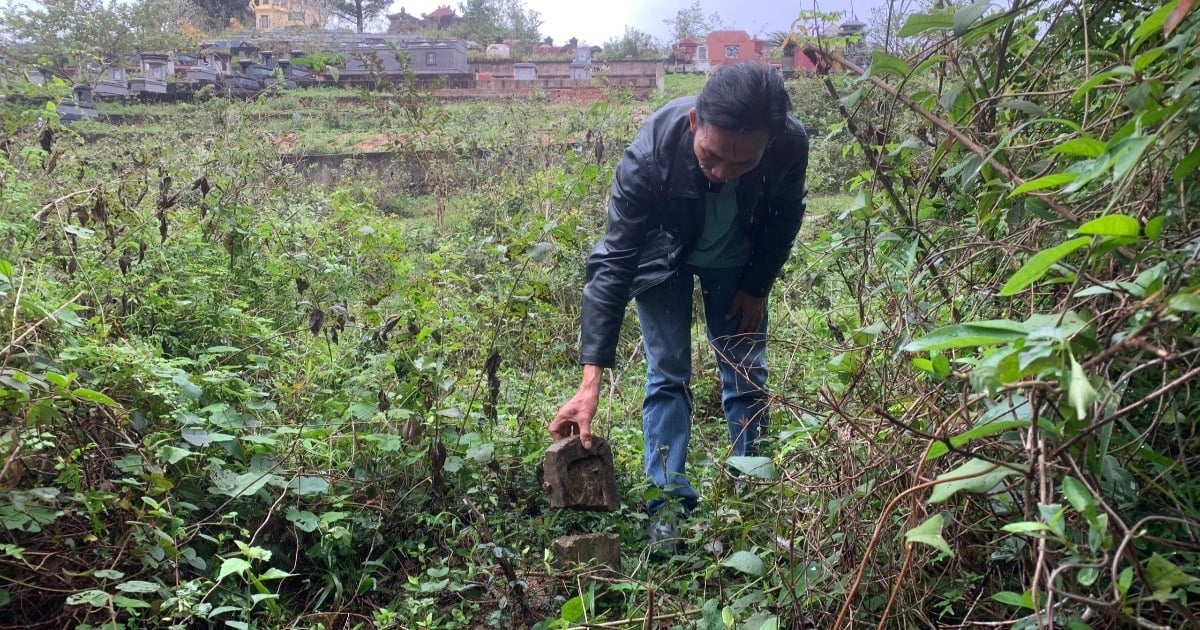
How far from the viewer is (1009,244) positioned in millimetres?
1577

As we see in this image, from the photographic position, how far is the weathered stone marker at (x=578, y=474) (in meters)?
2.34

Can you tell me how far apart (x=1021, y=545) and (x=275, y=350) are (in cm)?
264

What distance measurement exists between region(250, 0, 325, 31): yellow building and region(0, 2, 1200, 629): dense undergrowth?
88.0ft

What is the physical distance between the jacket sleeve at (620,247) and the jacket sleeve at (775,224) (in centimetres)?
43

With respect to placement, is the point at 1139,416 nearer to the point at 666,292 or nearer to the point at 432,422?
the point at 666,292

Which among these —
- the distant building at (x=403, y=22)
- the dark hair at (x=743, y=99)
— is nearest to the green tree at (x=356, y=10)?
the distant building at (x=403, y=22)

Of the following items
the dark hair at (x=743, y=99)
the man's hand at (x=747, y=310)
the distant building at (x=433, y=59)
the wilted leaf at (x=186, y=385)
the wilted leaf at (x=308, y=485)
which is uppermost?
the distant building at (x=433, y=59)

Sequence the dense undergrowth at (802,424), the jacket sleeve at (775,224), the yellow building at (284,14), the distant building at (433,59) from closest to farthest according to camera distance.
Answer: the dense undergrowth at (802,424) < the jacket sleeve at (775,224) < the distant building at (433,59) < the yellow building at (284,14)

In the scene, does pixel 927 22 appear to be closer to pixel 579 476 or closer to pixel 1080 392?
pixel 1080 392

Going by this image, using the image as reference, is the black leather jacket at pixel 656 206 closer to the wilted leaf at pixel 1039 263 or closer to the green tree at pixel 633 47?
the wilted leaf at pixel 1039 263

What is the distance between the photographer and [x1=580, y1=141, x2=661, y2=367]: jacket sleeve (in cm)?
251

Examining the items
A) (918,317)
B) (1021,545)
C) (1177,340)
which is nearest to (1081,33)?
(918,317)

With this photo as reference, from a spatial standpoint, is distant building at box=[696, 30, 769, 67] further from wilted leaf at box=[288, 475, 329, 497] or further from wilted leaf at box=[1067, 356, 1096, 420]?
wilted leaf at box=[1067, 356, 1096, 420]

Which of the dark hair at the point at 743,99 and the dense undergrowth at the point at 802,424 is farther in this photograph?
the dark hair at the point at 743,99
